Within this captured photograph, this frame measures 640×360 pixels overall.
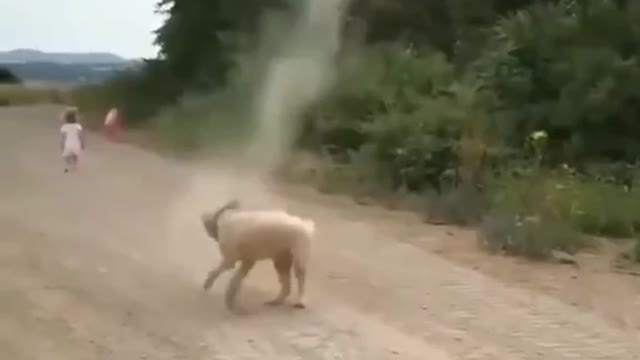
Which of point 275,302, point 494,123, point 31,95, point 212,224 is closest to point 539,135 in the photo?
point 494,123

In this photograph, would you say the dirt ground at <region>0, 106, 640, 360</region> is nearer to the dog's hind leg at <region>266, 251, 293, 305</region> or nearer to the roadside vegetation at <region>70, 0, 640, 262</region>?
the dog's hind leg at <region>266, 251, 293, 305</region>

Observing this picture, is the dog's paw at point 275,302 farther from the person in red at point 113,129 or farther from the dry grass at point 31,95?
the dry grass at point 31,95

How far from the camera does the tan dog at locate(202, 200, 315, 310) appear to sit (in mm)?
9945

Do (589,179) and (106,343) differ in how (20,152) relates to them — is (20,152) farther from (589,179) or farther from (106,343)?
(106,343)

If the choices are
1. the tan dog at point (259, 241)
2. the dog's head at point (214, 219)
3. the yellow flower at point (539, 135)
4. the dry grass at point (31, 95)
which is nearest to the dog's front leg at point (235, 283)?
the tan dog at point (259, 241)

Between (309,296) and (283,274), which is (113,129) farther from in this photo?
(283,274)

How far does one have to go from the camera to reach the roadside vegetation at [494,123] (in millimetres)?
15578

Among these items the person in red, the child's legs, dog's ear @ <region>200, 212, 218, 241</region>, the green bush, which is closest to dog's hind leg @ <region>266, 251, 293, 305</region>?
dog's ear @ <region>200, 212, 218, 241</region>

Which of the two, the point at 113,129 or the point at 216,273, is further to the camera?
the point at 113,129

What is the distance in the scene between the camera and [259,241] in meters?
9.95

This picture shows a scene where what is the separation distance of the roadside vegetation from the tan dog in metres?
3.96

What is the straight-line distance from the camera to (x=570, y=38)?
65.5 feet

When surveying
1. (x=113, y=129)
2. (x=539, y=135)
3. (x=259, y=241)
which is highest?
(x=539, y=135)

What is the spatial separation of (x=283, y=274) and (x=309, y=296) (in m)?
0.60
